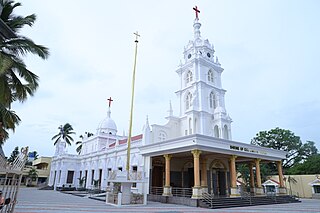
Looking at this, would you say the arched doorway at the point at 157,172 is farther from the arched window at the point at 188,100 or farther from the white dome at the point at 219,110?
the white dome at the point at 219,110

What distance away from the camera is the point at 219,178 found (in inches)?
926

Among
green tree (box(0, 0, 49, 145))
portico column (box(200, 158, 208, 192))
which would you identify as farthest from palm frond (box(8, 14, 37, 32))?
portico column (box(200, 158, 208, 192))

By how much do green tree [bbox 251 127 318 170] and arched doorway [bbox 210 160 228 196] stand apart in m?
22.6

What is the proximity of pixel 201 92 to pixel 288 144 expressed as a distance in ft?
80.4

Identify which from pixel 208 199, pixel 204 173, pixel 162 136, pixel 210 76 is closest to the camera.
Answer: pixel 208 199

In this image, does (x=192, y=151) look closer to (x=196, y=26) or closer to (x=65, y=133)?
(x=196, y=26)

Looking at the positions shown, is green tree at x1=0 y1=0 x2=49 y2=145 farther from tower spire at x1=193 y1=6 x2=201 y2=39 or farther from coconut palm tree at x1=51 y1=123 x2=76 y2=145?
coconut palm tree at x1=51 y1=123 x2=76 y2=145

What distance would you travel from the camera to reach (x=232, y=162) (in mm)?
18750

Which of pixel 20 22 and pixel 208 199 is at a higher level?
pixel 20 22

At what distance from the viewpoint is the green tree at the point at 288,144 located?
41.9m

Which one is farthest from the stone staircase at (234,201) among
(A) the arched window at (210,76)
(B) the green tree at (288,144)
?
(B) the green tree at (288,144)

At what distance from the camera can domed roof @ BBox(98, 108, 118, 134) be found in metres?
39.7

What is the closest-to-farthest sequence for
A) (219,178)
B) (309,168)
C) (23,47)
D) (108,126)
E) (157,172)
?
(23,47) → (157,172) → (219,178) → (309,168) → (108,126)

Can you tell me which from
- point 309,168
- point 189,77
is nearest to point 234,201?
point 189,77
